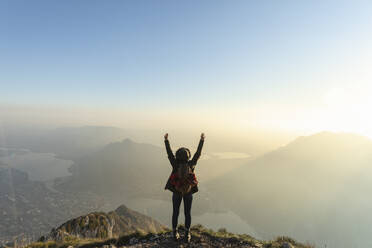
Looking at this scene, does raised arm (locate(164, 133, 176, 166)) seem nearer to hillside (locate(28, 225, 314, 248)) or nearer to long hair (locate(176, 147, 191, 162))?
long hair (locate(176, 147, 191, 162))

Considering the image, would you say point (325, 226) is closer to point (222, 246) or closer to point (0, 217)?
Result: point (222, 246)

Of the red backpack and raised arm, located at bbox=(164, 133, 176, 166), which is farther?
raised arm, located at bbox=(164, 133, 176, 166)

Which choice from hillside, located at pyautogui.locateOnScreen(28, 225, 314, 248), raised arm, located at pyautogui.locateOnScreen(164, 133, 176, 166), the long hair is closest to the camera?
the long hair

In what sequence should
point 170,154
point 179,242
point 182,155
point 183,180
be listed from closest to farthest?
1. point 183,180
2. point 182,155
3. point 179,242
4. point 170,154

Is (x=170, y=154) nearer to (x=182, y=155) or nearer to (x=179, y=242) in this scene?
(x=182, y=155)

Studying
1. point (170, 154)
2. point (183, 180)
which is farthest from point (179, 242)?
point (170, 154)

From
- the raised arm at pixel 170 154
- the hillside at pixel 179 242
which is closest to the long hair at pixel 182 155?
the raised arm at pixel 170 154

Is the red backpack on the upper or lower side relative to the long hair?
lower

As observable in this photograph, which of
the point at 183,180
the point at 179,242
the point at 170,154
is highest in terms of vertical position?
the point at 170,154

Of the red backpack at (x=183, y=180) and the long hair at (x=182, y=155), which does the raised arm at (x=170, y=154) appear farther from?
the red backpack at (x=183, y=180)

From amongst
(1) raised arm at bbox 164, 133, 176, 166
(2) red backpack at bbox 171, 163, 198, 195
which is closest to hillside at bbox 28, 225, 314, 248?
(2) red backpack at bbox 171, 163, 198, 195

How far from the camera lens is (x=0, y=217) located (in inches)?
7156

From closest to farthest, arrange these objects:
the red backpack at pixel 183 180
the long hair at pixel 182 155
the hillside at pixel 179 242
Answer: the red backpack at pixel 183 180 → the long hair at pixel 182 155 → the hillside at pixel 179 242

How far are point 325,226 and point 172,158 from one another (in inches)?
9998
